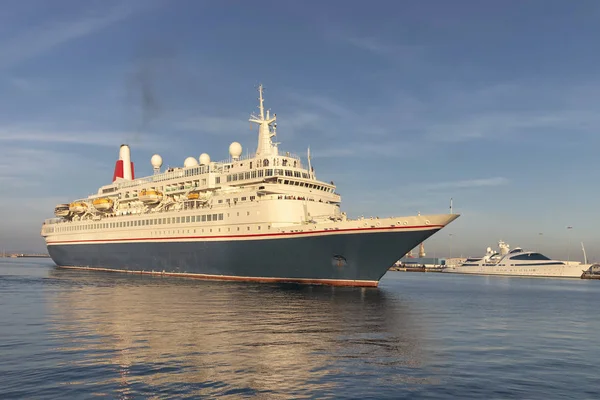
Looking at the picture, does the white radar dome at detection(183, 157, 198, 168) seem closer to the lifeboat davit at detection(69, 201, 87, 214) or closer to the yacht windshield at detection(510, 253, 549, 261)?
the lifeboat davit at detection(69, 201, 87, 214)

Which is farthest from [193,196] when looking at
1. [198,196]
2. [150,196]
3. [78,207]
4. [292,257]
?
[78,207]

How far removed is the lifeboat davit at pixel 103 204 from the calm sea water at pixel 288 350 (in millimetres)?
42209

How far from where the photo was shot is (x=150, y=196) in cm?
6438

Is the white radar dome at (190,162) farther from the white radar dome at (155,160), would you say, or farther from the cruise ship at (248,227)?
the white radar dome at (155,160)

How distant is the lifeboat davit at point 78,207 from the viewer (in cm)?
8279

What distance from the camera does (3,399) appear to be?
1278 centimetres

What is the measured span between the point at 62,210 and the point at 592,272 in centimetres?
11500

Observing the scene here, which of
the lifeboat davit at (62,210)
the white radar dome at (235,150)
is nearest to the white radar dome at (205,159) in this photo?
the white radar dome at (235,150)

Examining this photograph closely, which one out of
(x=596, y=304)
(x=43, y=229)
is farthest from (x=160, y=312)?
(x=43, y=229)

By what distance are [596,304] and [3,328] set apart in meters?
46.9

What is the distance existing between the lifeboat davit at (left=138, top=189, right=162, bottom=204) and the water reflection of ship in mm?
27992

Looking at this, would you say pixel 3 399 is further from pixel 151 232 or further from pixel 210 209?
pixel 151 232

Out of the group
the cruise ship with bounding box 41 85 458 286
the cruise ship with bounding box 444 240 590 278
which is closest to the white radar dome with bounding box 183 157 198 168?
the cruise ship with bounding box 41 85 458 286

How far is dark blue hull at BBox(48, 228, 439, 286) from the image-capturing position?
42.7m
